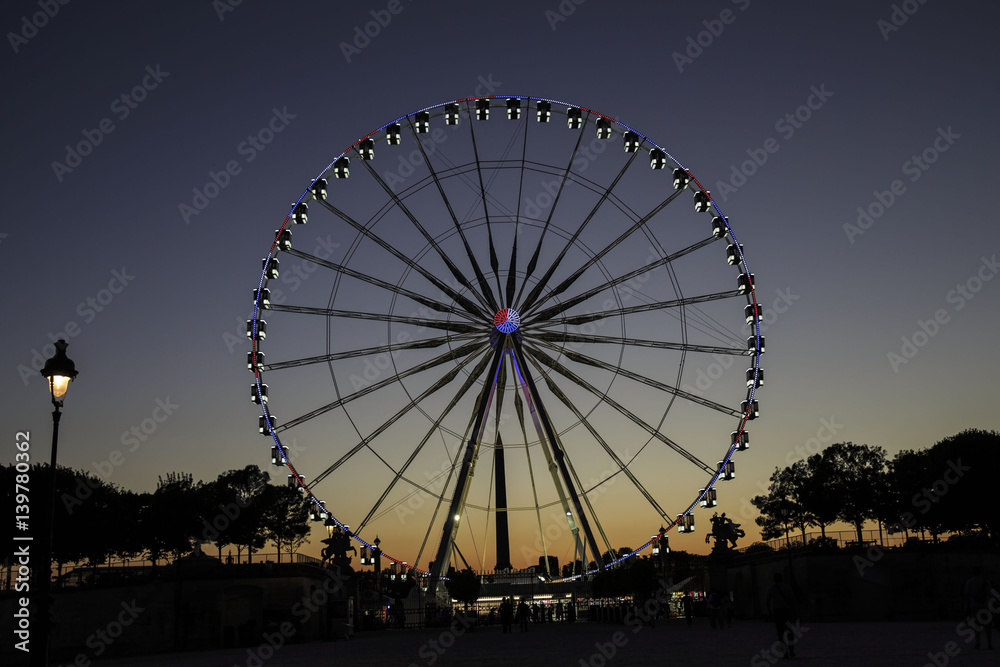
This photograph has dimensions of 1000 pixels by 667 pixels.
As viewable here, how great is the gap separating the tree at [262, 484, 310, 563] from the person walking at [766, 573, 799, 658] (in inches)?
3308

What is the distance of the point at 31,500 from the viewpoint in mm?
59062

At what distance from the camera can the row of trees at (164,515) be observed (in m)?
65.7

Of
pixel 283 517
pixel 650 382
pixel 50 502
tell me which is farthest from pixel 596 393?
pixel 283 517

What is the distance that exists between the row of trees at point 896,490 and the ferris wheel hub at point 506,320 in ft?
72.8

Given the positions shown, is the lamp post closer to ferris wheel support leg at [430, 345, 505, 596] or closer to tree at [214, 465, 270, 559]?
ferris wheel support leg at [430, 345, 505, 596]

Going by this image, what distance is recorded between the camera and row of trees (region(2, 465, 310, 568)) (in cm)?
6569

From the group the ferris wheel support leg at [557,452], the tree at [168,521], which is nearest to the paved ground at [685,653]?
the ferris wheel support leg at [557,452]

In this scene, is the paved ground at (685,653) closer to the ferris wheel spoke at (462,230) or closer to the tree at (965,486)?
the ferris wheel spoke at (462,230)

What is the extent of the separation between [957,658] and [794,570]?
3133 centimetres

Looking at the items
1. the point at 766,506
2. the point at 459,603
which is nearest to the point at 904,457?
the point at 766,506
